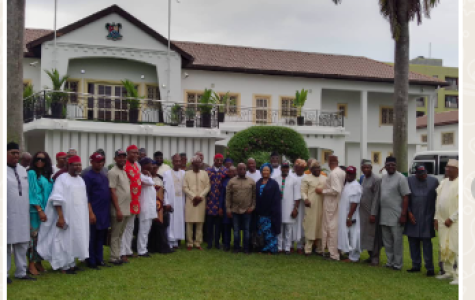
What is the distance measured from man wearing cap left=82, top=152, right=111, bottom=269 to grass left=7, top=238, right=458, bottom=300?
40 cm

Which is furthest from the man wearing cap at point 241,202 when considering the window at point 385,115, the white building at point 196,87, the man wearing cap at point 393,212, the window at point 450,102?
the window at point 450,102

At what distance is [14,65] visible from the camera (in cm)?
1290

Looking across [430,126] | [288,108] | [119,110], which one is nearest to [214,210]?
[119,110]

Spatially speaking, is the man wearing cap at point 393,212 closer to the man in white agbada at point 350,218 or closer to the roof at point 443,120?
the man in white agbada at point 350,218

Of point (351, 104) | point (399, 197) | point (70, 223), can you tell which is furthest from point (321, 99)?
point (70, 223)

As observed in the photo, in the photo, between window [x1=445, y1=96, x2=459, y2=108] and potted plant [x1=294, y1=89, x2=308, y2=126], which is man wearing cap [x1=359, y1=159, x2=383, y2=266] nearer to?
potted plant [x1=294, y1=89, x2=308, y2=126]

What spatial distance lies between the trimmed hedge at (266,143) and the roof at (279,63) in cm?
547

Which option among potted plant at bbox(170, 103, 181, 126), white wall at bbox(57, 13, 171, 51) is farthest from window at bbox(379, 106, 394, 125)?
potted plant at bbox(170, 103, 181, 126)

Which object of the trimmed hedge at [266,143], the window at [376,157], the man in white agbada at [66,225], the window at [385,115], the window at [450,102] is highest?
the window at [450,102]

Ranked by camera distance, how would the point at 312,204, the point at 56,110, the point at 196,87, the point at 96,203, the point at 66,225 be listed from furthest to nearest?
the point at 196,87 < the point at 56,110 < the point at 312,204 < the point at 96,203 < the point at 66,225

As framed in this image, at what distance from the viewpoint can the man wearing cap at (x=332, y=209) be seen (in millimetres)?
10828

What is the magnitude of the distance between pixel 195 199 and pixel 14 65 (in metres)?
5.15

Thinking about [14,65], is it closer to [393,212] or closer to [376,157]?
[393,212]

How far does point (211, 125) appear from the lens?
20.5m
